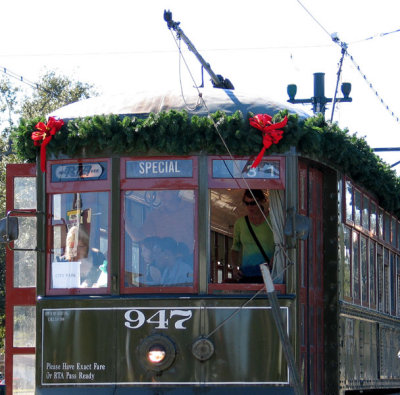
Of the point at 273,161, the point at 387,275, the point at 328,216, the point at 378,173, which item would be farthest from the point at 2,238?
the point at 387,275

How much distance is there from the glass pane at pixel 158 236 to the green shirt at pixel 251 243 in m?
0.51

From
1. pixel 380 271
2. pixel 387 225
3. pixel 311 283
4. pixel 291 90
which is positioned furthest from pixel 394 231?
pixel 291 90

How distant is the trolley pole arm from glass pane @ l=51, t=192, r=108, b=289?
1.42 metres

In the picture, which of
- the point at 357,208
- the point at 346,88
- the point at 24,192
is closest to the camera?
the point at 24,192

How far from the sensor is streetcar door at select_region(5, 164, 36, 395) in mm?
8812

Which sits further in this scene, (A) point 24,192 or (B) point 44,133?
(A) point 24,192

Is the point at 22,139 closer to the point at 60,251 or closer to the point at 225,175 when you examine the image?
the point at 60,251

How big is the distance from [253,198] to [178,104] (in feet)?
3.17

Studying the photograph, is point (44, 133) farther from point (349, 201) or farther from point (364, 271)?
point (364, 271)

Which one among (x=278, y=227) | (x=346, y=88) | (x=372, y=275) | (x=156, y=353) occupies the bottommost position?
(x=156, y=353)

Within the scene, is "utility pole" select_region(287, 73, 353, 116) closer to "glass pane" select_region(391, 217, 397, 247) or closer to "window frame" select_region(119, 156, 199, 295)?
"glass pane" select_region(391, 217, 397, 247)

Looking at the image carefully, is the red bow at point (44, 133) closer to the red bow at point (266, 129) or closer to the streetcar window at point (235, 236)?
the streetcar window at point (235, 236)

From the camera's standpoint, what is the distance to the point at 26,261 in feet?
29.7

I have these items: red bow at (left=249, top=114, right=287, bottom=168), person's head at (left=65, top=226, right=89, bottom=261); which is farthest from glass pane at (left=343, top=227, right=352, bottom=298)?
person's head at (left=65, top=226, right=89, bottom=261)
